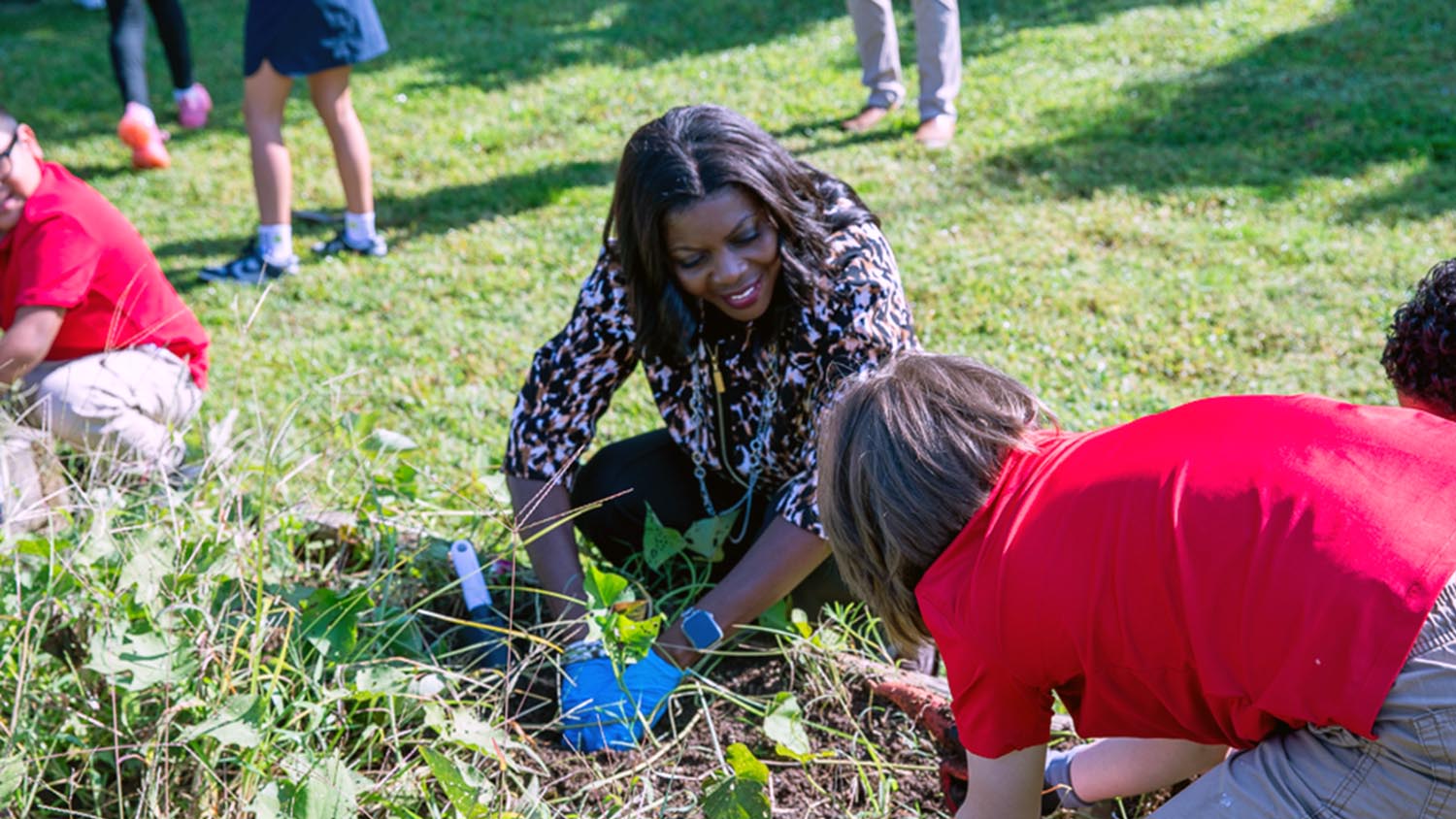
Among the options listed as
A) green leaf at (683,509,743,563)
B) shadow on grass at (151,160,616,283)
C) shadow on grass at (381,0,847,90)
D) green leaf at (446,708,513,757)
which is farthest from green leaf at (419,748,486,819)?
shadow on grass at (381,0,847,90)

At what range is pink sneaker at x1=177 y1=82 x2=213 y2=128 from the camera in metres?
6.36

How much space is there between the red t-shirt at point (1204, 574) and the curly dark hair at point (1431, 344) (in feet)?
1.12

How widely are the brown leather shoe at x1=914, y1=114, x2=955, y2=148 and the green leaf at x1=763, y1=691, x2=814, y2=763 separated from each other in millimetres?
3458

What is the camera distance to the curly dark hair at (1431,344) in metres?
1.78

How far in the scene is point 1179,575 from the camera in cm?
140

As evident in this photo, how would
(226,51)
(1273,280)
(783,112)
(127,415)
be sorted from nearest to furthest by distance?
1. (127,415)
2. (1273,280)
3. (783,112)
4. (226,51)

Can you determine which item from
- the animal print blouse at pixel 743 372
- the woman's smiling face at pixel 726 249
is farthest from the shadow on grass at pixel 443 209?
the woman's smiling face at pixel 726 249

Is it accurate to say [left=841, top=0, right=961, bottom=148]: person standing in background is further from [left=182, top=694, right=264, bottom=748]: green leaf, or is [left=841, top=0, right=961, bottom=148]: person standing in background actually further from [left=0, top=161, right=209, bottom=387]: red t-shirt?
[left=182, top=694, right=264, bottom=748]: green leaf

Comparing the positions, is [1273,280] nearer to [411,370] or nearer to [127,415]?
[411,370]

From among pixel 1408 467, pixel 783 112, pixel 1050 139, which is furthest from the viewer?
pixel 783 112

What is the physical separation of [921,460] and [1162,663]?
340mm

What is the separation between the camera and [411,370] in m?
3.81

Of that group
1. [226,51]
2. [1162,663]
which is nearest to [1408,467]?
[1162,663]

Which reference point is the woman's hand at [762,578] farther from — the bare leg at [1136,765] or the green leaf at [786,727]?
the bare leg at [1136,765]
